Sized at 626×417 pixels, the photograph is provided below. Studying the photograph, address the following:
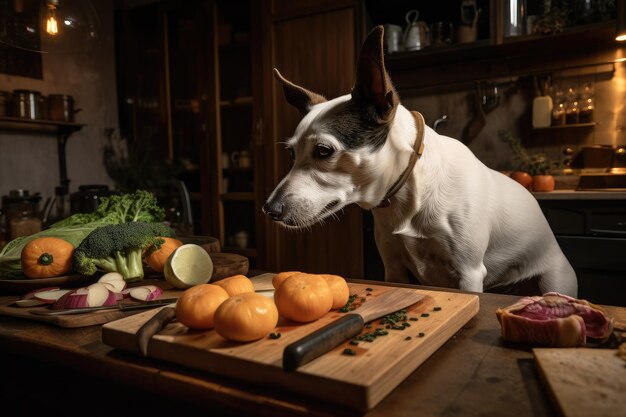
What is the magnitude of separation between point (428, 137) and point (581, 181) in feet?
5.44

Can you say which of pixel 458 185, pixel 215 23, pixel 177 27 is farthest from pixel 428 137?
pixel 177 27

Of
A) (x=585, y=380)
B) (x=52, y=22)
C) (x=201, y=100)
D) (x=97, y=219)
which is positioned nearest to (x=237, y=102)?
(x=201, y=100)

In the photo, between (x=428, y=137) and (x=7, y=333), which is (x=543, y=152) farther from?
(x=7, y=333)

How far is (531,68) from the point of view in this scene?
296 cm

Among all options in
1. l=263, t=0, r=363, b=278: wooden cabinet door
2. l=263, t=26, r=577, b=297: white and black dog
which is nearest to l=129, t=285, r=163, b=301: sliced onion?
l=263, t=26, r=577, b=297: white and black dog

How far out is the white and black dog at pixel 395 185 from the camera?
1.20 m

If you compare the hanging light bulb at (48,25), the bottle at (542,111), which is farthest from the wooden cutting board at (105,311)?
the bottle at (542,111)

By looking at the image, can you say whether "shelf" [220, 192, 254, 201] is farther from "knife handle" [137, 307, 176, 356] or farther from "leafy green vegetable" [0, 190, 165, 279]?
"knife handle" [137, 307, 176, 356]

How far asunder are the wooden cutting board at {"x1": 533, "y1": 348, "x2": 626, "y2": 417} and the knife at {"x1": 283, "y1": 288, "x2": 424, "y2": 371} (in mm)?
243

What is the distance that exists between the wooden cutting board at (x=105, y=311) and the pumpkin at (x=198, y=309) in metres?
0.24

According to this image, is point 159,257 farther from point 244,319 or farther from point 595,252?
point 595,252

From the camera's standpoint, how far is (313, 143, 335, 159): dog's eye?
47.5 inches

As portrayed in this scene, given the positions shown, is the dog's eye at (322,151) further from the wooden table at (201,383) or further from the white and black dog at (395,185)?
the wooden table at (201,383)

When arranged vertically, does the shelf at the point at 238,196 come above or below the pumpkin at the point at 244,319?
above
